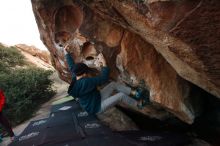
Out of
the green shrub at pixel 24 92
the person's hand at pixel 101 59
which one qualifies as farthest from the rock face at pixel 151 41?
the green shrub at pixel 24 92

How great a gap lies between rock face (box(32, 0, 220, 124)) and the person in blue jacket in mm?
319

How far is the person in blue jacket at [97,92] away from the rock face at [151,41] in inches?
12.5

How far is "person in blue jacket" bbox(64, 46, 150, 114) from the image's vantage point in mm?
7473

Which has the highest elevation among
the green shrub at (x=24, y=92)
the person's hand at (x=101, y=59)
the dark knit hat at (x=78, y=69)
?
the person's hand at (x=101, y=59)

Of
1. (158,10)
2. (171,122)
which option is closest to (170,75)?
(171,122)

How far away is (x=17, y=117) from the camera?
13258 mm

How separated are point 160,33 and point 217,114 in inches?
202

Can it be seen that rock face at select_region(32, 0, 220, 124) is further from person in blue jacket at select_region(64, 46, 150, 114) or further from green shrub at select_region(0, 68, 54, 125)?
green shrub at select_region(0, 68, 54, 125)

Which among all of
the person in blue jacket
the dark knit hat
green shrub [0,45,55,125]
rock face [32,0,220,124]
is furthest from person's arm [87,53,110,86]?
green shrub [0,45,55,125]

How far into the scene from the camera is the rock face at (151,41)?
426 centimetres

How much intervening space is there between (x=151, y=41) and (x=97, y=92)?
263 cm

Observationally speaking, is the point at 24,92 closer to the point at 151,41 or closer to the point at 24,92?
the point at 24,92

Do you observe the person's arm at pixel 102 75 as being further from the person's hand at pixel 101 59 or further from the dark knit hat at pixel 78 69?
the dark knit hat at pixel 78 69

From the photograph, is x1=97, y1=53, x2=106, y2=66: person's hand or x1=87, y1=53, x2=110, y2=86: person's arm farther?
x1=97, y1=53, x2=106, y2=66: person's hand
